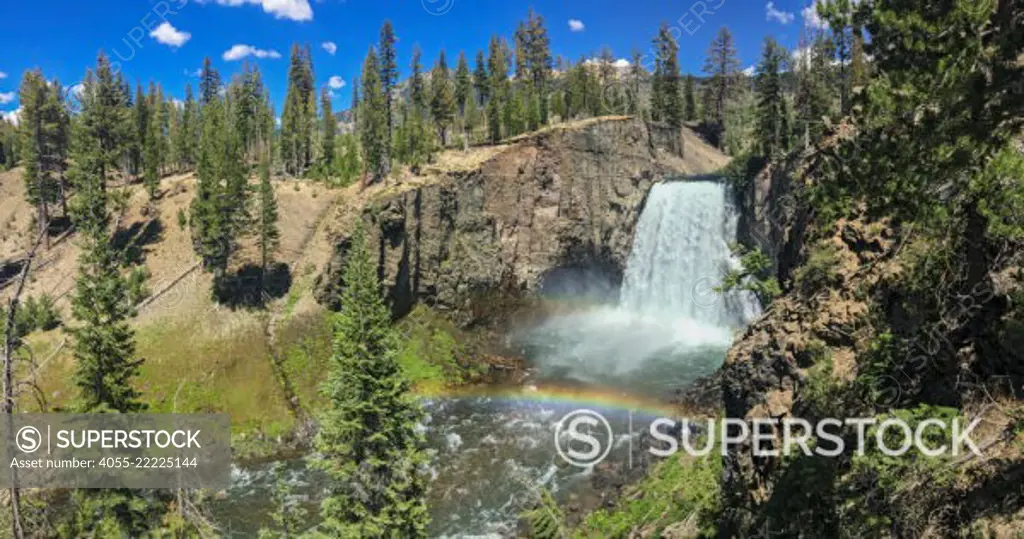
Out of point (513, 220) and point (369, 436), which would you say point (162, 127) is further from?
point (369, 436)

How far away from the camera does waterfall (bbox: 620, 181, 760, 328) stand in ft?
186

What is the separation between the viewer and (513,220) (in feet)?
212

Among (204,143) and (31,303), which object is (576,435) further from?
(31,303)

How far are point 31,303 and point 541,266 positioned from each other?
157 ft

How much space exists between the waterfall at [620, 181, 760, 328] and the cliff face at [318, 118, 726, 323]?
11.0 ft

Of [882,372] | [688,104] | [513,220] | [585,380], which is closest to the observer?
[882,372]

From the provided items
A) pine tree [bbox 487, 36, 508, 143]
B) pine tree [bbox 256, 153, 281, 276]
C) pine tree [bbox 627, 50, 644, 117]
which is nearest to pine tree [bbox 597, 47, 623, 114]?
pine tree [bbox 627, 50, 644, 117]

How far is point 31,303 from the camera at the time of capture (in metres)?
56.3

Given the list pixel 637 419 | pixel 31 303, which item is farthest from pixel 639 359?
pixel 31 303

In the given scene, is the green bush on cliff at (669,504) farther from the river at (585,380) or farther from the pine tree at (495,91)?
the pine tree at (495,91)

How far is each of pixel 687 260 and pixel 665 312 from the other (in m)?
5.48

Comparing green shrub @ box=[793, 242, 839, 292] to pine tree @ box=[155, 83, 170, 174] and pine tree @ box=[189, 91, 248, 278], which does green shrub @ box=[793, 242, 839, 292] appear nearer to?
pine tree @ box=[189, 91, 248, 278]

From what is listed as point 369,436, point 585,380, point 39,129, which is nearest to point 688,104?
point 585,380

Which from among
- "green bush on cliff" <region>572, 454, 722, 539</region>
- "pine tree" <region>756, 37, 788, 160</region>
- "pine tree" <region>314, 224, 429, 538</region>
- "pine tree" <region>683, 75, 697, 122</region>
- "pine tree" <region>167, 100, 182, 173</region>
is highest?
"pine tree" <region>683, 75, 697, 122</region>
